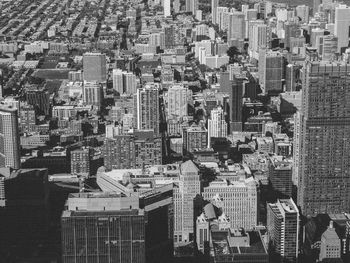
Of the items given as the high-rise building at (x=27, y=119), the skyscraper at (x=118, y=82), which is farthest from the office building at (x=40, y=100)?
the skyscraper at (x=118, y=82)

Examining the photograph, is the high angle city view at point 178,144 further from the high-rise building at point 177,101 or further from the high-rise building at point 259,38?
the high-rise building at point 259,38

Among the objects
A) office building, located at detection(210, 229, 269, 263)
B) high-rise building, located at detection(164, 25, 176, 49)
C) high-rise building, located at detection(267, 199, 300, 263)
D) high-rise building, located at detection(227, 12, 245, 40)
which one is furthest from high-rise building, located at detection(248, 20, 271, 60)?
office building, located at detection(210, 229, 269, 263)

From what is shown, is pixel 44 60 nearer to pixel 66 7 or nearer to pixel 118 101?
pixel 118 101

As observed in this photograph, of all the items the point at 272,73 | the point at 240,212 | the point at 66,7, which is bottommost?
the point at 240,212

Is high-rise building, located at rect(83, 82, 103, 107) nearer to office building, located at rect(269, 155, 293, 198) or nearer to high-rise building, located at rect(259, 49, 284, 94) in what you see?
high-rise building, located at rect(259, 49, 284, 94)

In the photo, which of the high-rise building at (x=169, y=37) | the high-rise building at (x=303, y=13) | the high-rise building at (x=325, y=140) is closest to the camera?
the high-rise building at (x=325, y=140)

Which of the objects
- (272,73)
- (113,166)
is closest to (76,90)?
(272,73)
